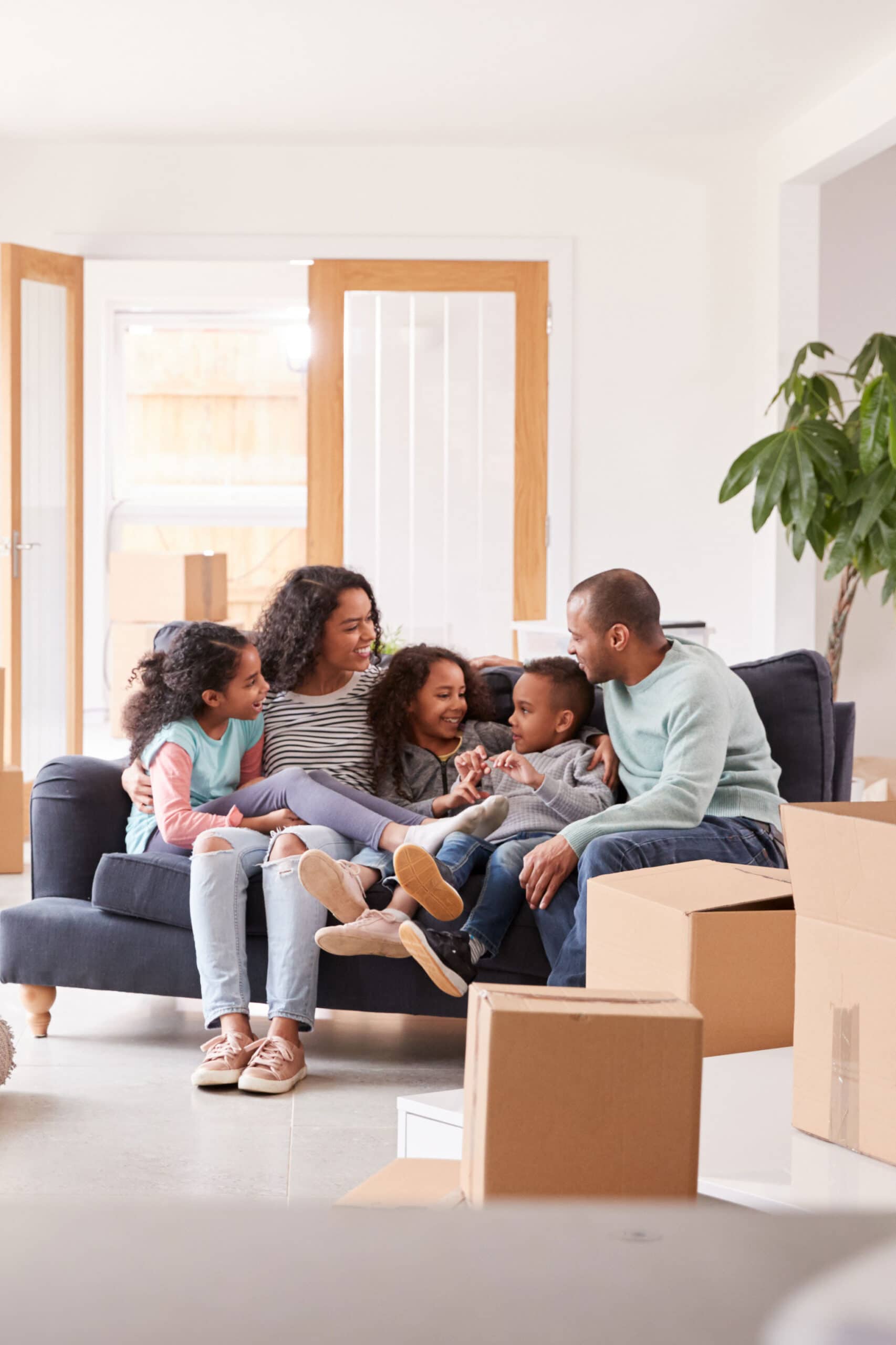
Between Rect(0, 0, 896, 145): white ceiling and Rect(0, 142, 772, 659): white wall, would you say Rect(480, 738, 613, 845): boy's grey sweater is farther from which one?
Rect(0, 142, 772, 659): white wall

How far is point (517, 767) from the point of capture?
9.20 feet

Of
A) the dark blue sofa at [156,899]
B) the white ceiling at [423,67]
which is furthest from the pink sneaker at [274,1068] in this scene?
the white ceiling at [423,67]

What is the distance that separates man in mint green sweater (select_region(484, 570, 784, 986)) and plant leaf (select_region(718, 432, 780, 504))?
1.84m

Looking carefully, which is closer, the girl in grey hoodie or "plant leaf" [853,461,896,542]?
the girl in grey hoodie

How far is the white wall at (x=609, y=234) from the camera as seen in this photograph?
550 cm

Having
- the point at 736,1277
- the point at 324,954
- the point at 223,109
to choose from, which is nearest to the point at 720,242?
the point at 223,109

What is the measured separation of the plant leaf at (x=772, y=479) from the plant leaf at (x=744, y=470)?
1.8 inches

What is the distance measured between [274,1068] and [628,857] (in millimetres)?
783

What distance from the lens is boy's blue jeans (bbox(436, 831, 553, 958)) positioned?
104 inches

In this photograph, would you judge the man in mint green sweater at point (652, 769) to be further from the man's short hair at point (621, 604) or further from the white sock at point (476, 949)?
the white sock at point (476, 949)

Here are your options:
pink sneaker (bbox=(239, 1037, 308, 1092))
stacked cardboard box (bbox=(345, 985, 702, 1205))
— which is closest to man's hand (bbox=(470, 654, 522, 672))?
pink sneaker (bbox=(239, 1037, 308, 1092))

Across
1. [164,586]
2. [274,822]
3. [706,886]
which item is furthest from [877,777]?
[164,586]

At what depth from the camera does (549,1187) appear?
3.72 feet

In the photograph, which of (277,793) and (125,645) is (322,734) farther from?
(125,645)
